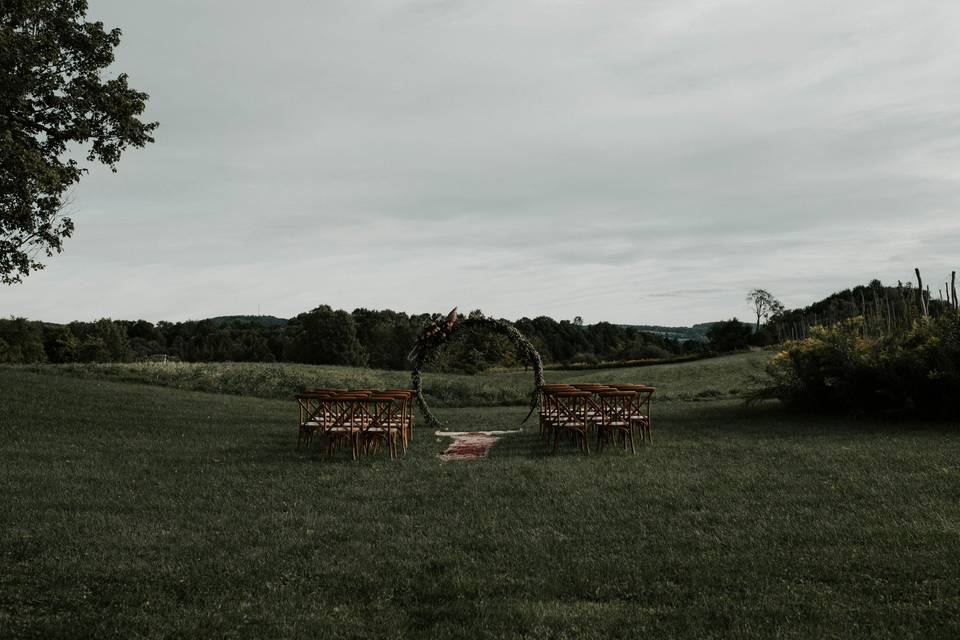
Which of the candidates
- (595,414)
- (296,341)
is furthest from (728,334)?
(595,414)

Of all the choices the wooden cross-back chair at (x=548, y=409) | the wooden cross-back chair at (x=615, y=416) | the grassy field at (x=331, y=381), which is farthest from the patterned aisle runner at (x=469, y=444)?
the grassy field at (x=331, y=381)

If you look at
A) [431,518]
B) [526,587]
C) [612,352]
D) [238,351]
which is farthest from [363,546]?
[238,351]

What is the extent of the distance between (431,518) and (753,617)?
12.2 feet

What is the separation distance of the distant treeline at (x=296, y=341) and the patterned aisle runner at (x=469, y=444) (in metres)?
35.2

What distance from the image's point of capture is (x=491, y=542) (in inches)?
256

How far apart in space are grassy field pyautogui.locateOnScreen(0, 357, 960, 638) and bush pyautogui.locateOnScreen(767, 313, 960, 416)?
3.17 meters

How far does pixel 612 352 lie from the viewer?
68438mm

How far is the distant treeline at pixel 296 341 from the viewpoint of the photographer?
208ft

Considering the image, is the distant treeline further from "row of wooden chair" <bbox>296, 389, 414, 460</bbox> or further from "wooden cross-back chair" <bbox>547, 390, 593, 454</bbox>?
"row of wooden chair" <bbox>296, 389, 414, 460</bbox>

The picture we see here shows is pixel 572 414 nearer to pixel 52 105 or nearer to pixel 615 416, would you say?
pixel 615 416

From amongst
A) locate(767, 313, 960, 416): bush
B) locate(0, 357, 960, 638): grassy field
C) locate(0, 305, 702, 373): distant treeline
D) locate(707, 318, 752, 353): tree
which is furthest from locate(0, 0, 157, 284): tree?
locate(707, 318, 752, 353): tree

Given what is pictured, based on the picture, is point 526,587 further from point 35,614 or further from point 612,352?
point 612,352

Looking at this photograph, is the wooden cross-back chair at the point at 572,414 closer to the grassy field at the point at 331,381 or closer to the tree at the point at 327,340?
the grassy field at the point at 331,381

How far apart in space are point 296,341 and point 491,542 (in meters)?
61.3
